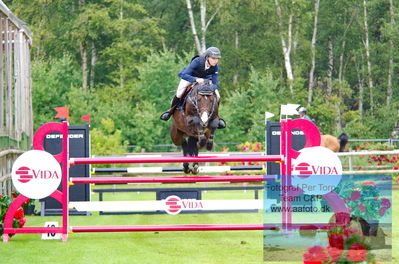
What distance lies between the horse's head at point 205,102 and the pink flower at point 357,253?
420cm

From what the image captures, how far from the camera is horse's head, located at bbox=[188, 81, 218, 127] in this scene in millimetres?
10992

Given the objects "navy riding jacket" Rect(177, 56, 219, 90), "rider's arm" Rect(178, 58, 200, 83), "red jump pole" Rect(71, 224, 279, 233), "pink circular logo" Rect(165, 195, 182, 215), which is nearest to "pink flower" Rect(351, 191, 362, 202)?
"red jump pole" Rect(71, 224, 279, 233)

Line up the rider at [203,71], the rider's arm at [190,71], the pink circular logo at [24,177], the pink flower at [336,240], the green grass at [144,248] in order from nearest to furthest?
the pink flower at [336,240], the green grass at [144,248], the pink circular logo at [24,177], the rider at [203,71], the rider's arm at [190,71]

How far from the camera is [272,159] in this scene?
985cm

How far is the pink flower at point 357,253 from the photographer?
21.5 ft

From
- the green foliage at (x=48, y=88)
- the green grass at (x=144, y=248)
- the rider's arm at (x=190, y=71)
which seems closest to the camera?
the green grass at (x=144, y=248)

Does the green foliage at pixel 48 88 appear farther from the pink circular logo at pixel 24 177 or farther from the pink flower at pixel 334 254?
the pink flower at pixel 334 254

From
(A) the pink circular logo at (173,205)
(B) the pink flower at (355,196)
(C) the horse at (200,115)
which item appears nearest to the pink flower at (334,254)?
(B) the pink flower at (355,196)

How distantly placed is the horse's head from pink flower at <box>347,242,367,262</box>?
4.20 metres

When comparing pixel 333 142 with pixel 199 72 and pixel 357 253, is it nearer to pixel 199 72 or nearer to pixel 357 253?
pixel 199 72

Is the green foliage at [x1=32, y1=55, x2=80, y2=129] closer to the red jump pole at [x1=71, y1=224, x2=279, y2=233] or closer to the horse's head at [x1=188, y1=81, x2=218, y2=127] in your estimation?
the horse's head at [x1=188, y1=81, x2=218, y2=127]

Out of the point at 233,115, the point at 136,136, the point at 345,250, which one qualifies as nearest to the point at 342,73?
the point at 233,115

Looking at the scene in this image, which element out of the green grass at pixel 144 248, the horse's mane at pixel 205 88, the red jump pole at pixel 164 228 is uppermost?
the horse's mane at pixel 205 88

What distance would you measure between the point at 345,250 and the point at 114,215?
26.5ft
